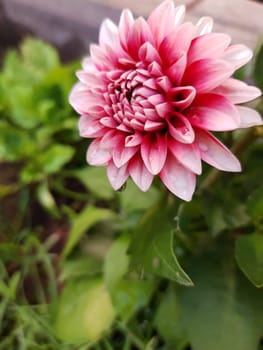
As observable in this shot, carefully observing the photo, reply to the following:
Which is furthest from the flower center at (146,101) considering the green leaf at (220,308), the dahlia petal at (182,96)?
the green leaf at (220,308)

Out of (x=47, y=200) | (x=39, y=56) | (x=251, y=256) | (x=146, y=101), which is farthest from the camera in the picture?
(x=39, y=56)

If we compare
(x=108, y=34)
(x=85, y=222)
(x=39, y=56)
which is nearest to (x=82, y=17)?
(x=39, y=56)

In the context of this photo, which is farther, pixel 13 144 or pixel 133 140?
pixel 13 144

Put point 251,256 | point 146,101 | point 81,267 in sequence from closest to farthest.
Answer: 1. point 146,101
2. point 251,256
3. point 81,267

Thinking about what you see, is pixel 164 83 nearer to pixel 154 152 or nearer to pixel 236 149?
pixel 154 152

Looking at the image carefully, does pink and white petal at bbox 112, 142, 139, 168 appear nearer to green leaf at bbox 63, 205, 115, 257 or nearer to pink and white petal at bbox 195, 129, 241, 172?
pink and white petal at bbox 195, 129, 241, 172

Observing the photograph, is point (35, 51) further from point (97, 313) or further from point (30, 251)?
point (97, 313)


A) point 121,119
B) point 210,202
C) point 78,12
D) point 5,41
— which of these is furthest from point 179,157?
point 5,41
